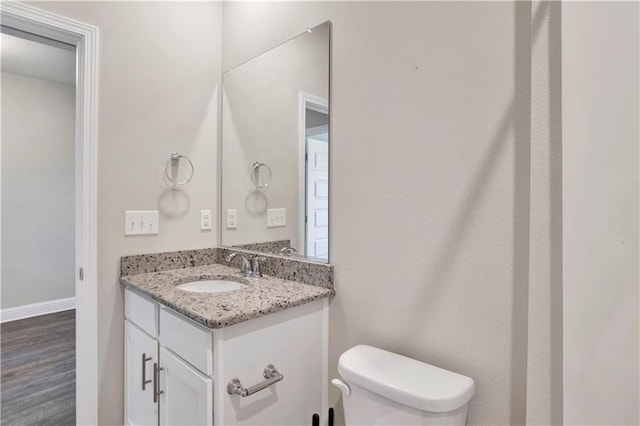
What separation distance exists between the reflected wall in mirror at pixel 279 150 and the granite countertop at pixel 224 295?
189 mm

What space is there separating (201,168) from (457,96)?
56.4 inches

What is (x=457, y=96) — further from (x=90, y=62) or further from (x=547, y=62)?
(x=90, y=62)

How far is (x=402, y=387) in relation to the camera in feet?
3.13

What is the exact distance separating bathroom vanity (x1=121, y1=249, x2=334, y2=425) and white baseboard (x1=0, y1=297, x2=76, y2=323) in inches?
108

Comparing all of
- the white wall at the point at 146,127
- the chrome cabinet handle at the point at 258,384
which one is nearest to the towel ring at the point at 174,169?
the white wall at the point at 146,127

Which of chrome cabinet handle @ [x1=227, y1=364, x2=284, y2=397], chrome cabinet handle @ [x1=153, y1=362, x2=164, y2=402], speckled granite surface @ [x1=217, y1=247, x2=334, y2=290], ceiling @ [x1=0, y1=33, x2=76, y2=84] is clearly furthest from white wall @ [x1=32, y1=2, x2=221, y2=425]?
ceiling @ [x1=0, y1=33, x2=76, y2=84]

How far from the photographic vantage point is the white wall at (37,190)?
3326 mm

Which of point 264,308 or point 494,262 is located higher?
point 494,262

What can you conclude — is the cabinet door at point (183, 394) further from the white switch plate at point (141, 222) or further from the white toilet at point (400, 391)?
the white switch plate at point (141, 222)

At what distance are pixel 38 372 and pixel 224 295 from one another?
2010mm

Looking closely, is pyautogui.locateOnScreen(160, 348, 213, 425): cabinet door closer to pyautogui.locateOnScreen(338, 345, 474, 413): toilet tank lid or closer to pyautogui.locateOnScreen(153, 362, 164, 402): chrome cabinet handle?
pyautogui.locateOnScreen(153, 362, 164, 402): chrome cabinet handle

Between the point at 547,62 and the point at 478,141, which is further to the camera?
the point at 478,141
